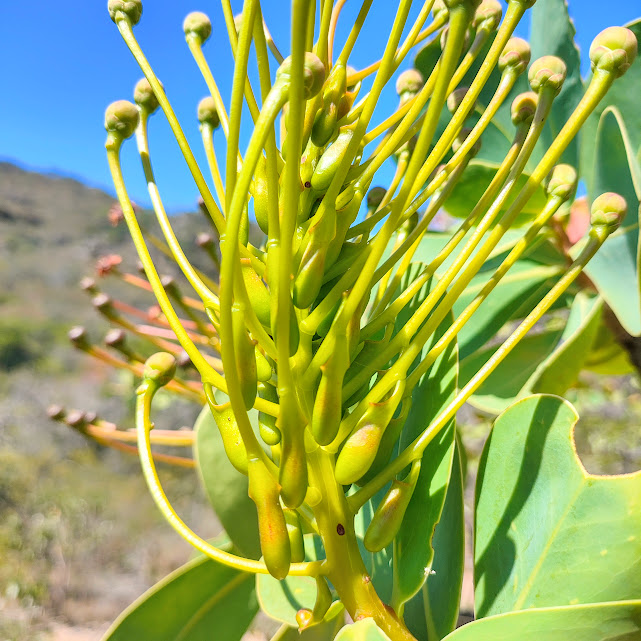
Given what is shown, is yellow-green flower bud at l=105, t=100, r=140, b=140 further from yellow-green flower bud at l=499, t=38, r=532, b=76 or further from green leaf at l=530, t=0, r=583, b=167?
green leaf at l=530, t=0, r=583, b=167

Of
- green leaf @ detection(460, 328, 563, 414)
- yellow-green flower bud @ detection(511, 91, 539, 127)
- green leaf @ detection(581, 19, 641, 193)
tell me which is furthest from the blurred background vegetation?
yellow-green flower bud @ detection(511, 91, 539, 127)

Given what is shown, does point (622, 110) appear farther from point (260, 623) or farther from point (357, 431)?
point (260, 623)

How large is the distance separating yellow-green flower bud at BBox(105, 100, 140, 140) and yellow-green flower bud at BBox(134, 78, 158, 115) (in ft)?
0.08

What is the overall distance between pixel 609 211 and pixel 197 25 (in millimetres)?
400

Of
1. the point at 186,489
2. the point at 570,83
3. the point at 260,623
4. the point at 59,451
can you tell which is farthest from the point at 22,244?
the point at 570,83

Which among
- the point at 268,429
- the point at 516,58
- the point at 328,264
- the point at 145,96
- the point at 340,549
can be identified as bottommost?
the point at 340,549

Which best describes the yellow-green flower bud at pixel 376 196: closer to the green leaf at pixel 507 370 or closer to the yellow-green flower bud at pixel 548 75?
the yellow-green flower bud at pixel 548 75

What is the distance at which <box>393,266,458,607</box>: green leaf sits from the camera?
19.7 inches

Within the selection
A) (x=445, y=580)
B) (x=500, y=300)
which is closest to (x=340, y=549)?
(x=445, y=580)

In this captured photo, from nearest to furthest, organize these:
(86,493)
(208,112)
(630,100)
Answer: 1. (208,112)
2. (630,100)
3. (86,493)

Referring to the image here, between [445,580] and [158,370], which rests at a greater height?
[158,370]

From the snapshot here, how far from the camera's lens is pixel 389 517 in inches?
19.1

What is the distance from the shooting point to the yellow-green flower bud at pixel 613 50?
17.8 inches

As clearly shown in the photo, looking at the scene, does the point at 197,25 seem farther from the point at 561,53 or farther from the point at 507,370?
the point at 507,370
